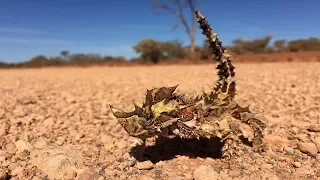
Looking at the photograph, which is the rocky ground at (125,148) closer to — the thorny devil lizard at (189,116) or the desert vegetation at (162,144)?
the desert vegetation at (162,144)

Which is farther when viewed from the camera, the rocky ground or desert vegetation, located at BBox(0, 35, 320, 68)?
desert vegetation, located at BBox(0, 35, 320, 68)

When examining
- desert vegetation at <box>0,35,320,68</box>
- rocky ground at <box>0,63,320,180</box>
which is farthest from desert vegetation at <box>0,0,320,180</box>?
desert vegetation at <box>0,35,320,68</box>

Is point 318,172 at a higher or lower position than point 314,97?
lower

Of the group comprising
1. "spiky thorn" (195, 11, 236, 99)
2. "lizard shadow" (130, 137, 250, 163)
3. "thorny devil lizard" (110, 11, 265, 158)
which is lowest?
"lizard shadow" (130, 137, 250, 163)

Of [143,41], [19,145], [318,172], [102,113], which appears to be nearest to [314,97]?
[318,172]

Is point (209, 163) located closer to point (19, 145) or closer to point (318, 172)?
point (318, 172)

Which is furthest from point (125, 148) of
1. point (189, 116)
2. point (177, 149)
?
point (189, 116)

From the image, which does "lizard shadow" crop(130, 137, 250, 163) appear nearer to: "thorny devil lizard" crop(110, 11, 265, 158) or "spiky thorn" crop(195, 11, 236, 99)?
"thorny devil lizard" crop(110, 11, 265, 158)
